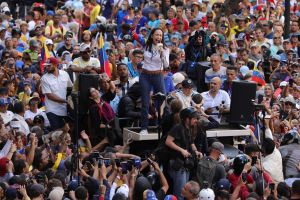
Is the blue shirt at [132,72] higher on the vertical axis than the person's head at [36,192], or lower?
higher

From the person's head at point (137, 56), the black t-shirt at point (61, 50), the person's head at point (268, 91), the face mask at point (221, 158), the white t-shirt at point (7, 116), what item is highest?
the person's head at point (137, 56)

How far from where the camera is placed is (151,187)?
18.9 meters

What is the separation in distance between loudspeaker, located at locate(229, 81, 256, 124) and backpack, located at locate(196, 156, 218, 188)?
7.39 ft

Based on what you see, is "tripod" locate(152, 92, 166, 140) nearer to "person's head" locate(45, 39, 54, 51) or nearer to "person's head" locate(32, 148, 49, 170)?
"person's head" locate(32, 148, 49, 170)

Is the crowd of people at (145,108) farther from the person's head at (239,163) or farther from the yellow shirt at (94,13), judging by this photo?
the yellow shirt at (94,13)

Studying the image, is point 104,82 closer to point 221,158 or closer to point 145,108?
point 145,108

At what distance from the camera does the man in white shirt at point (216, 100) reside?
21891 mm

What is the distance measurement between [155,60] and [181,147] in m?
2.22

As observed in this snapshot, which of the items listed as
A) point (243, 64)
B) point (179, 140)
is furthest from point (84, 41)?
point (179, 140)

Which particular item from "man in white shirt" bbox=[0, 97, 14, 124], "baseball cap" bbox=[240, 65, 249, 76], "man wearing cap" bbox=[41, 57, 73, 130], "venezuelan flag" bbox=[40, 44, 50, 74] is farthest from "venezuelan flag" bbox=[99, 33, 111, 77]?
"baseball cap" bbox=[240, 65, 249, 76]

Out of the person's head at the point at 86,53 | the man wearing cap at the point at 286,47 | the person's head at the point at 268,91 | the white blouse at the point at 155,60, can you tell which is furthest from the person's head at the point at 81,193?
the man wearing cap at the point at 286,47

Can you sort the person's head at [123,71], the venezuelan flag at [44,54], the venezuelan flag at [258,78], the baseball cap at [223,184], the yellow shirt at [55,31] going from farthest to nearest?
the yellow shirt at [55,31], the venezuelan flag at [44,54], the venezuelan flag at [258,78], the person's head at [123,71], the baseball cap at [223,184]

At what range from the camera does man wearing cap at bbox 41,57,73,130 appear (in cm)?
2267

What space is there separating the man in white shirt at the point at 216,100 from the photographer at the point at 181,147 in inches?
91.7
